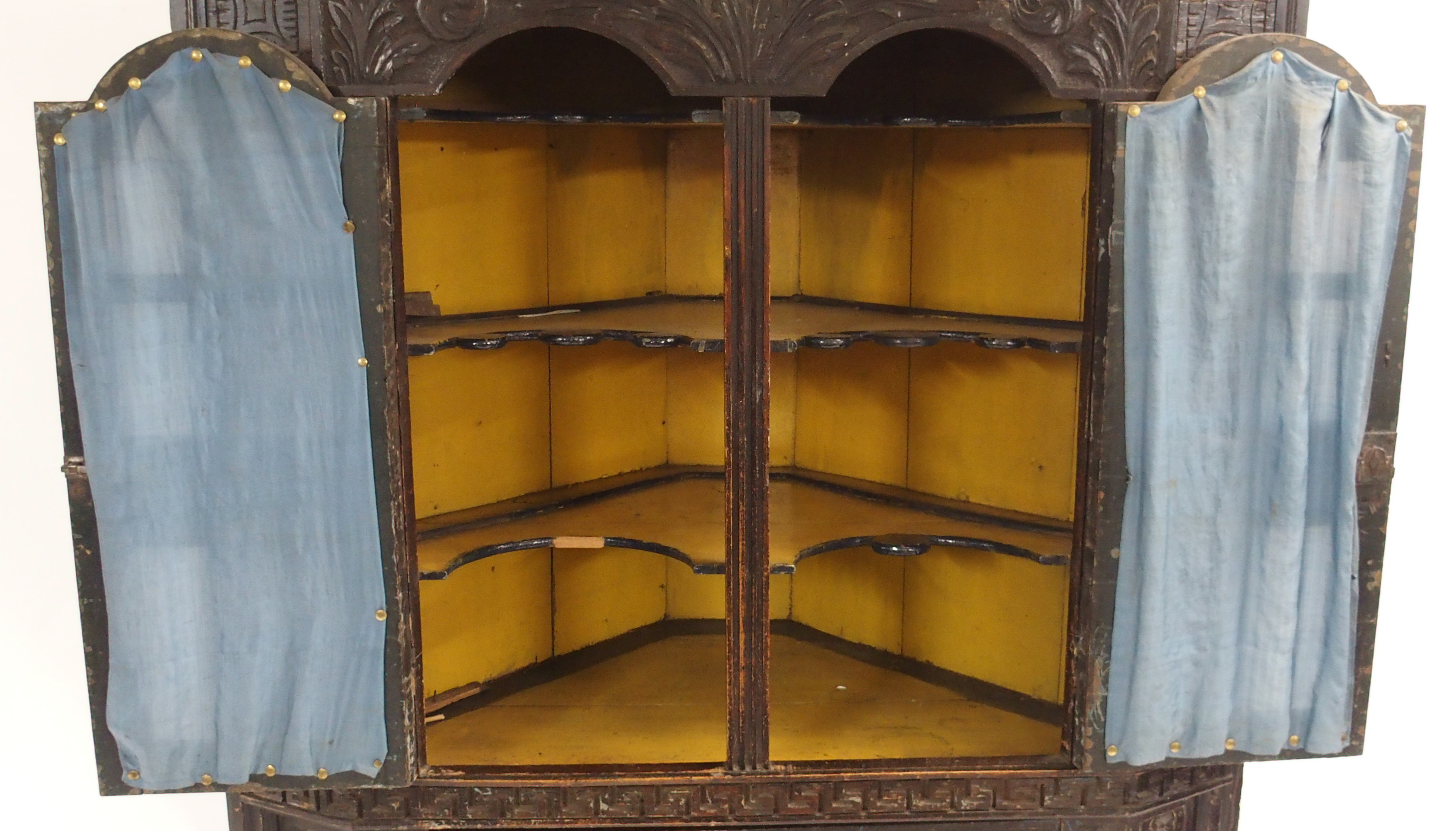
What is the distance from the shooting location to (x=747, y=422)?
8.95ft

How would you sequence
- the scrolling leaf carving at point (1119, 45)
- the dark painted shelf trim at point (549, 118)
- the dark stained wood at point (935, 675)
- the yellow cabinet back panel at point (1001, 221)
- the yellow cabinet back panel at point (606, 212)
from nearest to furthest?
the scrolling leaf carving at point (1119, 45) < the dark painted shelf trim at point (549, 118) < the yellow cabinet back panel at point (1001, 221) < the dark stained wood at point (935, 675) < the yellow cabinet back panel at point (606, 212)

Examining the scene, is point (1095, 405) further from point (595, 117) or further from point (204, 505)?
point (204, 505)

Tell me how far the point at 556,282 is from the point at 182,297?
47.7 inches

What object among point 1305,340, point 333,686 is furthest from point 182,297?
point 1305,340

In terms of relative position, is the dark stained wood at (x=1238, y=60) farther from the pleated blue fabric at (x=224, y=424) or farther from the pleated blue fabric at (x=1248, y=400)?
the pleated blue fabric at (x=224, y=424)

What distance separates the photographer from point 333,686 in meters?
2.70

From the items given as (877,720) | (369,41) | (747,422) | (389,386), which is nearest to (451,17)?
(369,41)

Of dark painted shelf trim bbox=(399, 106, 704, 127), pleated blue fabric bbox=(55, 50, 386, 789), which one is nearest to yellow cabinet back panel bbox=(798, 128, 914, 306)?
dark painted shelf trim bbox=(399, 106, 704, 127)

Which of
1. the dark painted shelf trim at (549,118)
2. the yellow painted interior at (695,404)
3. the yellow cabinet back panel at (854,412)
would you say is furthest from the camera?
the yellow painted interior at (695,404)

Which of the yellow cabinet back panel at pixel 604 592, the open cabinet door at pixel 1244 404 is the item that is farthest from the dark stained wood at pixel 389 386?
the open cabinet door at pixel 1244 404

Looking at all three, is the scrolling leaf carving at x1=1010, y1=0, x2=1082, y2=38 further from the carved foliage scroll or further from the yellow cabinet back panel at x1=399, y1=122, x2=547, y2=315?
the yellow cabinet back panel at x1=399, y1=122, x2=547, y2=315

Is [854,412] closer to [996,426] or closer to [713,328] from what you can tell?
[996,426]

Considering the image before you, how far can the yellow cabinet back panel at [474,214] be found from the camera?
320 centimetres

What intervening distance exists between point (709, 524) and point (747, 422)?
1.98 feet
